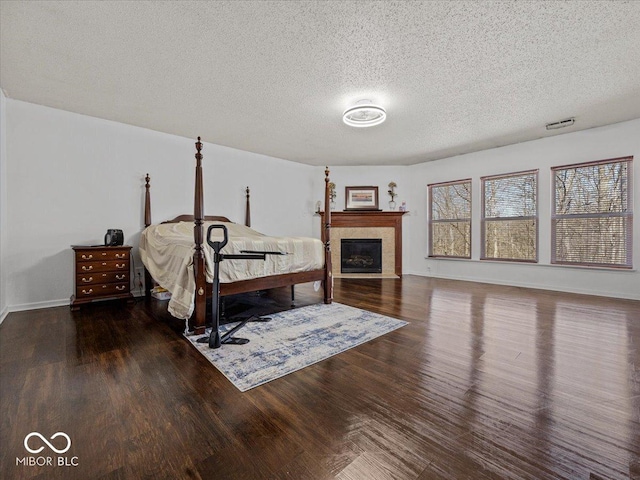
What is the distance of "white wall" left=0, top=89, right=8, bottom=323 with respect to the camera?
3010mm

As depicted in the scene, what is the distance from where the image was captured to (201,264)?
8.51 ft

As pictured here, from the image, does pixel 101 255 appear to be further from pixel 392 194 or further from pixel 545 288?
pixel 545 288

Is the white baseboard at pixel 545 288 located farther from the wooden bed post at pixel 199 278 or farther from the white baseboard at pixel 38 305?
the white baseboard at pixel 38 305

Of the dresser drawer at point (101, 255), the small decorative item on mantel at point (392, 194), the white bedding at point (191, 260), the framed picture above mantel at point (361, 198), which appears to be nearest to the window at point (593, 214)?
the small decorative item on mantel at point (392, 194)

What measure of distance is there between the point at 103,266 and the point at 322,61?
3457 mm

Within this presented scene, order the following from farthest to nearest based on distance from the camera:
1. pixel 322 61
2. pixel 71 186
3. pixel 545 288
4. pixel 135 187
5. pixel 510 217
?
pixel 510 217 < pixel 545 288 < pixel 135 187 < pixel 71 186 < pixel 322 61

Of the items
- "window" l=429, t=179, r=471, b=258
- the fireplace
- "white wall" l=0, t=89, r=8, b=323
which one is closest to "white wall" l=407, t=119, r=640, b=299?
"window" l=429, t=179, r=471, b=258

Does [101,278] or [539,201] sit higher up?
[539,201]

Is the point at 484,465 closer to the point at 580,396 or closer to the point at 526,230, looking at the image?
the point at 580,396

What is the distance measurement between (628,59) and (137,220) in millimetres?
5873

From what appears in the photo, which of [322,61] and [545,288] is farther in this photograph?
[545,288]

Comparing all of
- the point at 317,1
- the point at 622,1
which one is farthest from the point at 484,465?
the point at 622,1

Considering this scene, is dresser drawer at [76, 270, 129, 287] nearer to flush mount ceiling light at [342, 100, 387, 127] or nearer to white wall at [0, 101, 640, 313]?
white wall at [0, 101, 640, 313]

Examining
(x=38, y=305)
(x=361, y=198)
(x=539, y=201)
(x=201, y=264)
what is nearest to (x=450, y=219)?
(x=539, y=201)
